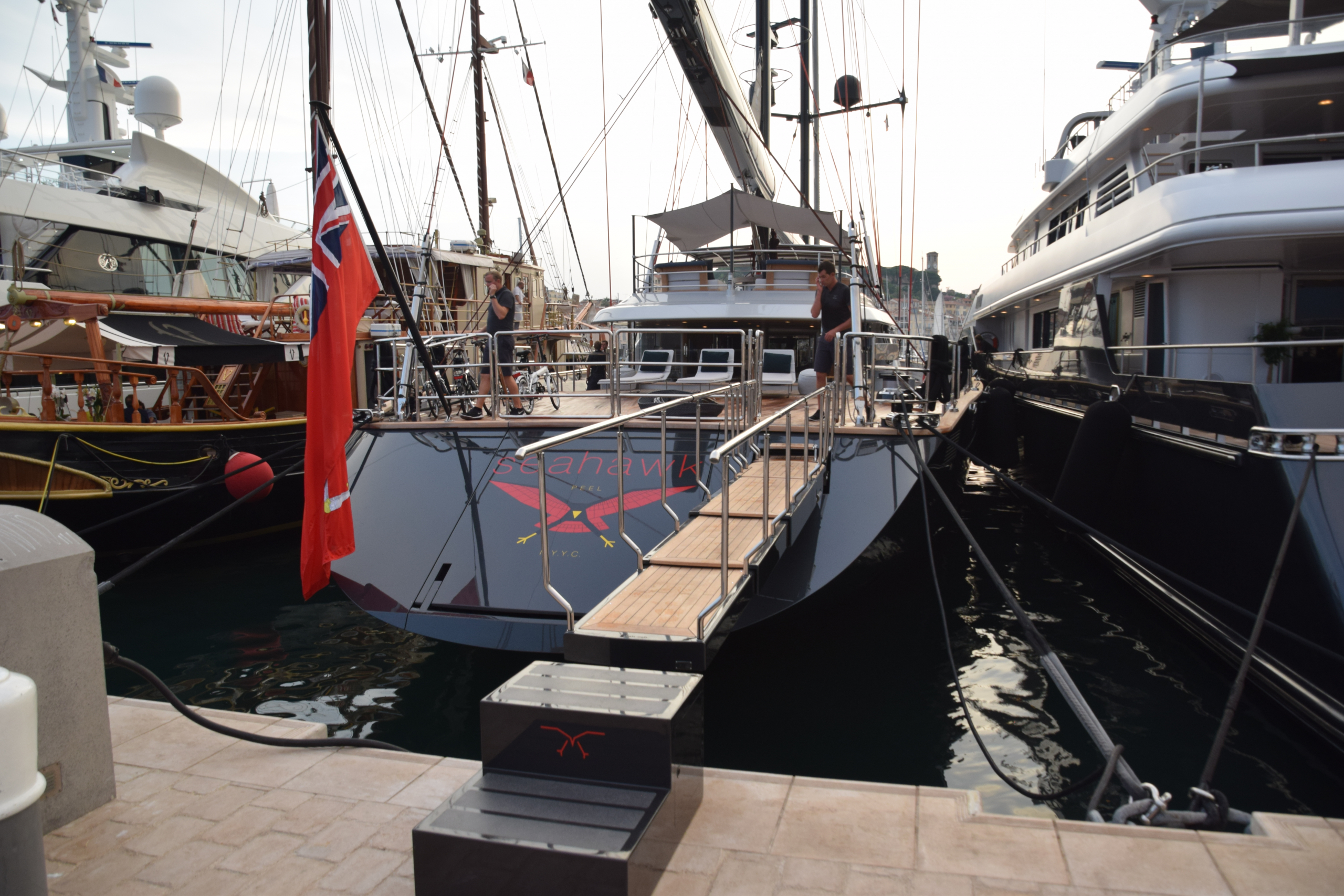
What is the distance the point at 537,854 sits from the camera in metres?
2.63

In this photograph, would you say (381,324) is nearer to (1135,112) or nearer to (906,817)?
(1135,112)

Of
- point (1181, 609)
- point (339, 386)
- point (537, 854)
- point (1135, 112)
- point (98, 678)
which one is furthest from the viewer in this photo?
point (1135, 112)

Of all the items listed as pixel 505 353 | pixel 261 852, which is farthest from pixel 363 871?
pixel 505 353

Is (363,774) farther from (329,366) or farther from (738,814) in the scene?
(329,366)

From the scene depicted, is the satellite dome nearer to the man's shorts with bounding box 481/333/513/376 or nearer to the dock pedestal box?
the man's shorts with bounding box 481/333/513/376

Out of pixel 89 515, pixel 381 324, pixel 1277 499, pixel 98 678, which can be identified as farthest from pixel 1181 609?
pixel 381 324

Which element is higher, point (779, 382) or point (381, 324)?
point (381, 324)

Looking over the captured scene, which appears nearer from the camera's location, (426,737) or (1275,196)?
(426,737)

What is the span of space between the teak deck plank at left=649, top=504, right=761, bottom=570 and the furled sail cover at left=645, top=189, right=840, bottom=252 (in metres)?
6.79

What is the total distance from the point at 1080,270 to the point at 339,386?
910 centimetres

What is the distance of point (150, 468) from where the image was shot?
395 inches

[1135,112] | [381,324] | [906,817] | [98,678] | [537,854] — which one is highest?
[1135,112]

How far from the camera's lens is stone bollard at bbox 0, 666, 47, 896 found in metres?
2.31

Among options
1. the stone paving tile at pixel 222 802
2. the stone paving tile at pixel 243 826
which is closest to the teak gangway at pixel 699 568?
the stone paving tile at pixel 243 826
